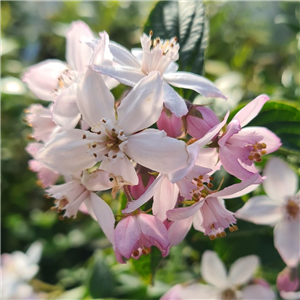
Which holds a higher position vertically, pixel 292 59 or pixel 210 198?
pixel 210 198

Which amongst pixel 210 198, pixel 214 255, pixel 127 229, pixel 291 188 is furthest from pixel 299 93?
pixel 127 229

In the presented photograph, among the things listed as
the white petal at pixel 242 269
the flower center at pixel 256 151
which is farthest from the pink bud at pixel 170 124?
the white petal at pixel 242 269

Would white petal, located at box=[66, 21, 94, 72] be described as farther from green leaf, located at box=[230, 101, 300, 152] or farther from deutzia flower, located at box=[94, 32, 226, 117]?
green leaf, located at box=[230, 101, 300, 152]

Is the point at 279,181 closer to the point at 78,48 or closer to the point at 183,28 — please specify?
the point at 183,28

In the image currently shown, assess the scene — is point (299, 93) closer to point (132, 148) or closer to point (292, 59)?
point (292, 59)

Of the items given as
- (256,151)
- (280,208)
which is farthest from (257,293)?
(256,151)
